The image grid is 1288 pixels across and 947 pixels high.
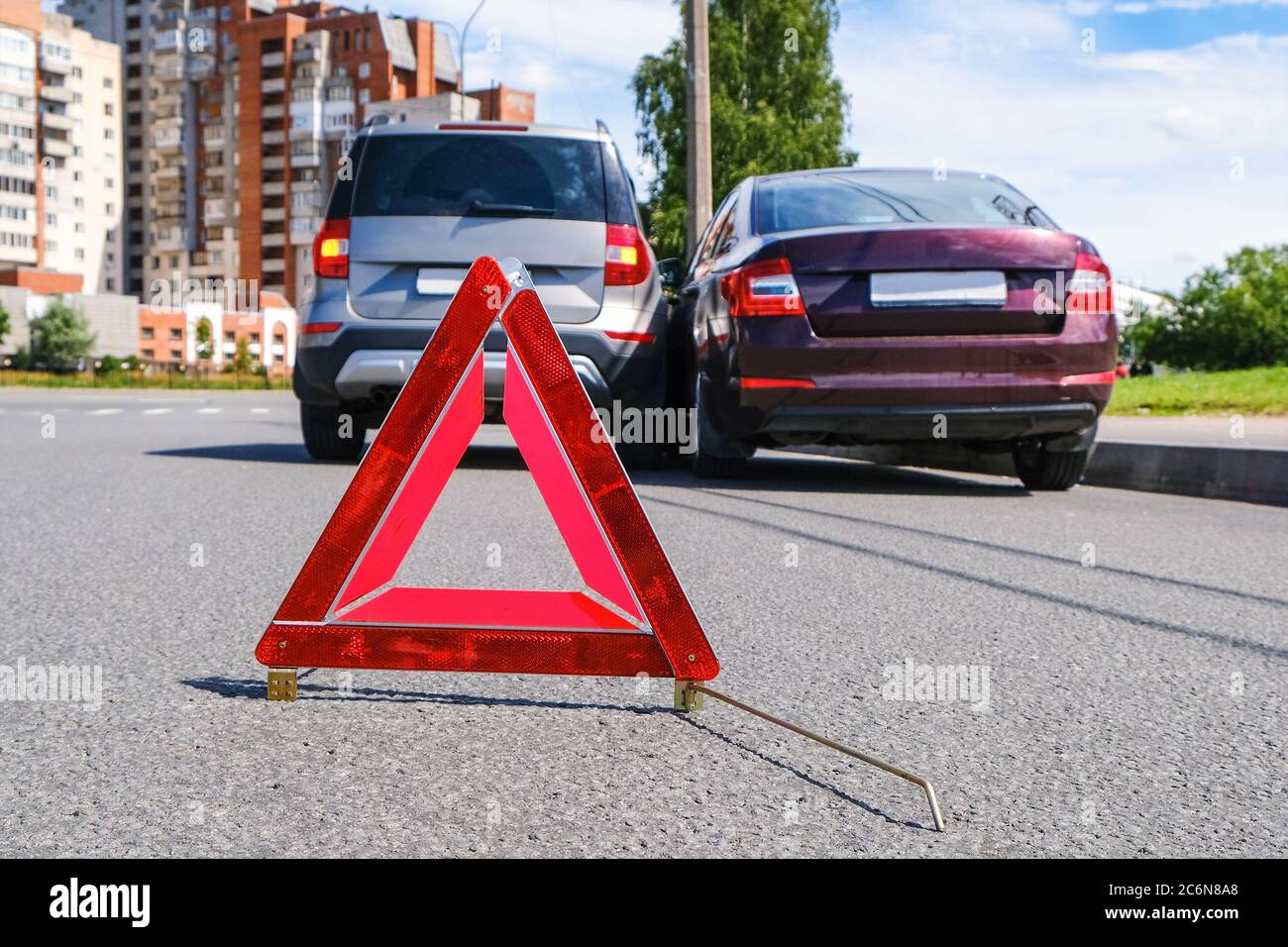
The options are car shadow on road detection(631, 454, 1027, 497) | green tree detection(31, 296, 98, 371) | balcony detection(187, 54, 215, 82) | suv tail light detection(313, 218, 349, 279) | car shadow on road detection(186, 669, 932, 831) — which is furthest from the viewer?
balcony detection(187, 54, 215, 82)

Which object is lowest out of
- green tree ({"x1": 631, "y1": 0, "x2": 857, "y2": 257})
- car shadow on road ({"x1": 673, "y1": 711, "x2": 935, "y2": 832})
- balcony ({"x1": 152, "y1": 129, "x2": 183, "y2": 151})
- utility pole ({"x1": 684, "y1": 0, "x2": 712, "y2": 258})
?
car shadow on road ({"x1": 673, "y1": 711, "x2": 935, "y2": 832})

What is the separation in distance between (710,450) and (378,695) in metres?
5.78

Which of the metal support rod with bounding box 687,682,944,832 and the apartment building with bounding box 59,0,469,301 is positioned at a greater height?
the apartment building with bounding box 59,0,469,301

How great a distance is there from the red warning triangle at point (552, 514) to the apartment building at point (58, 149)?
127m

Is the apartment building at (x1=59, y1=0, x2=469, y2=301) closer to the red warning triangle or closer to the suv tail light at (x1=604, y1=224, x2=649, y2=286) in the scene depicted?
the suv tail light at (x1=604, y1=224, x2=649, y2=286)

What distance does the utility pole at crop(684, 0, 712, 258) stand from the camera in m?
19.5

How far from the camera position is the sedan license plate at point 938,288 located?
7.82 metres

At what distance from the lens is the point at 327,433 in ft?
32.4

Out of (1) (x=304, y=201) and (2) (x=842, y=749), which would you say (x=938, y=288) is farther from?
(1) (x=304, y=201)

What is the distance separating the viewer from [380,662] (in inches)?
133

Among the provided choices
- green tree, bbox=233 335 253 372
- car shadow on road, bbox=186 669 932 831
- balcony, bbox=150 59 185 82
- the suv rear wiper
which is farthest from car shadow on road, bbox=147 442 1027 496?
balcony, bbox=150 59 185 82

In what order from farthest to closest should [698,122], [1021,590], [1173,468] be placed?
1. [698,122]
2. [1173,468]
3. [1021,590]

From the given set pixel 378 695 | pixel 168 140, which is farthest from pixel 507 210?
pixel 168 140

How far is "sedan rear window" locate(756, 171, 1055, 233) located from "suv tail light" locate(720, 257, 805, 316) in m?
0.45
